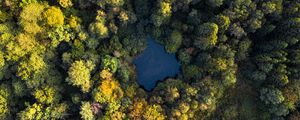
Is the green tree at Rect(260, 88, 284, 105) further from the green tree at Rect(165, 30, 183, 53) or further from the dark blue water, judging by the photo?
the green tree at Rect(165, 30, 183, 53)

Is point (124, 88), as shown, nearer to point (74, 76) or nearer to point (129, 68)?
point (129, 68)

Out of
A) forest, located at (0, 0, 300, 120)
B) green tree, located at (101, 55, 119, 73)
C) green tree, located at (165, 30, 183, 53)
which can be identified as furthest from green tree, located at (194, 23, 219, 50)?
green tree, located at (101, 55, 119, 73)

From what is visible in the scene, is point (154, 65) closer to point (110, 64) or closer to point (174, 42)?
point (174, 42)

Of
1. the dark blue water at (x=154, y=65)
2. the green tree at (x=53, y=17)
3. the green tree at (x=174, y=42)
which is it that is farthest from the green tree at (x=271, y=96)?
the green tree at (x=53, y=17)

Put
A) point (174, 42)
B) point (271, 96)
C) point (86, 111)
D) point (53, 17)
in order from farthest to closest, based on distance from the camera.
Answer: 1. point (174, 42)
2. point (271, 96)
3. point (86, 111)
4. point (53, 17)

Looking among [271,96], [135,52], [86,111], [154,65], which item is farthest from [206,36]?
[86,111]

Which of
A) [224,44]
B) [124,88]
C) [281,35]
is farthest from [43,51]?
[281,35]

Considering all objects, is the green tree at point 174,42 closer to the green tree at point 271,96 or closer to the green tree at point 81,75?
the green tree at point 81,75
